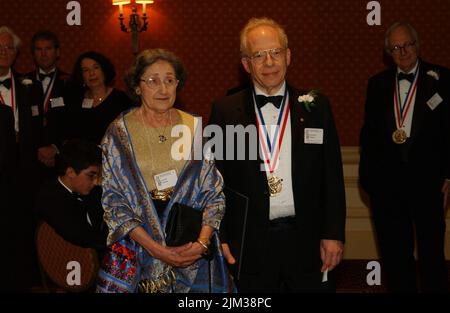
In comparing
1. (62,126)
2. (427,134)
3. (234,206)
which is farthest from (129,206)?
(62,126)

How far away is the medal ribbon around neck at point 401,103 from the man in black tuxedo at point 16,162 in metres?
2.47

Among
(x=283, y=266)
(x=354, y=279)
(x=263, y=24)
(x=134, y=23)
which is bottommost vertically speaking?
(x=354, y=279)

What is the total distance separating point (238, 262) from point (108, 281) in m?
0.55

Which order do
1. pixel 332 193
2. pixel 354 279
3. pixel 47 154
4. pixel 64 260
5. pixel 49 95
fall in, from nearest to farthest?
pixel 332 193, pixel 64 260, pixel 354 279, pixel 47 154, pixel 49 95

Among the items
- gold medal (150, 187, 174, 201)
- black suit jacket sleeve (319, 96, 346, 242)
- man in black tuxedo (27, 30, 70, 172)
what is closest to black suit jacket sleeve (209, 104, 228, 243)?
gold medal (150, 187, 174, 201)

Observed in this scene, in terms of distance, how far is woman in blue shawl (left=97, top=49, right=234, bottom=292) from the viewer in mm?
3082

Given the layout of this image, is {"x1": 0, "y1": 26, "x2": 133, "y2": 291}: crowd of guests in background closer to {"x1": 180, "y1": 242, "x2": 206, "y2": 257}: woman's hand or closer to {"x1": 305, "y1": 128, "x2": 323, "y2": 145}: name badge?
{"x1": 180, "y1": 242, "x2": 206, "y2": 257}: woman's hand

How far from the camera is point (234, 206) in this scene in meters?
3.31

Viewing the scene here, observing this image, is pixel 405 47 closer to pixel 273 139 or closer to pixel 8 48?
pixel 273 139

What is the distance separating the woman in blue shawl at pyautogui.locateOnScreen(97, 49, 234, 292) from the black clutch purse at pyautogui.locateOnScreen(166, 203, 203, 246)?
0.02m

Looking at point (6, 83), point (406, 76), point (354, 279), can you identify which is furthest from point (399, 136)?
point (6, 83)

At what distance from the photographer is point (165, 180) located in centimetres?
310

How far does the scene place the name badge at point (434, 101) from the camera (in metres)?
4.98

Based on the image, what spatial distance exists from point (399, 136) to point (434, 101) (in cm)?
31
